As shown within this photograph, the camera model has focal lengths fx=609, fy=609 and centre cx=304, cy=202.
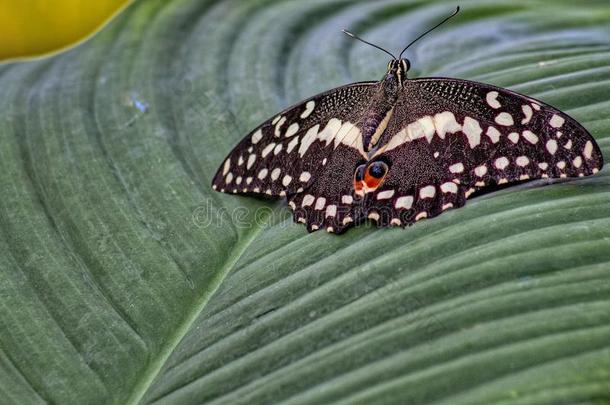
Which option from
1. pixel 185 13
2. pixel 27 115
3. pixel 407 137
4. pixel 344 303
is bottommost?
pixel 344 303

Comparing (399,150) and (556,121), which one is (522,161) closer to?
(556,121)

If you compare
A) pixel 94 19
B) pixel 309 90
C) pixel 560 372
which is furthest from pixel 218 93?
pixel 560 372

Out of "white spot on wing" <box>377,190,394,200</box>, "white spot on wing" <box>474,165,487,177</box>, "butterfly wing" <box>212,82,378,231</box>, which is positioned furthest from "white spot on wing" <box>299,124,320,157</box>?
"white spot on wing" <box>474,165,487,177</box>

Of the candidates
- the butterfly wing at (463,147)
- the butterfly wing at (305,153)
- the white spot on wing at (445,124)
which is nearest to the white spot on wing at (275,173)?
the butterfly wing at (305,153)

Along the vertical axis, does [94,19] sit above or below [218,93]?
above

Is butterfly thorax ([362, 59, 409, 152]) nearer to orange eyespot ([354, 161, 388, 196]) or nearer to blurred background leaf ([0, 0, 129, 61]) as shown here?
orange eyespot ([354, 161, 388, 196])

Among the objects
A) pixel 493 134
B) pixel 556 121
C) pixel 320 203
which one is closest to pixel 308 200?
pixel 320 203

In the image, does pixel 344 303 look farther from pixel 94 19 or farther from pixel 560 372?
pixel 94 19
